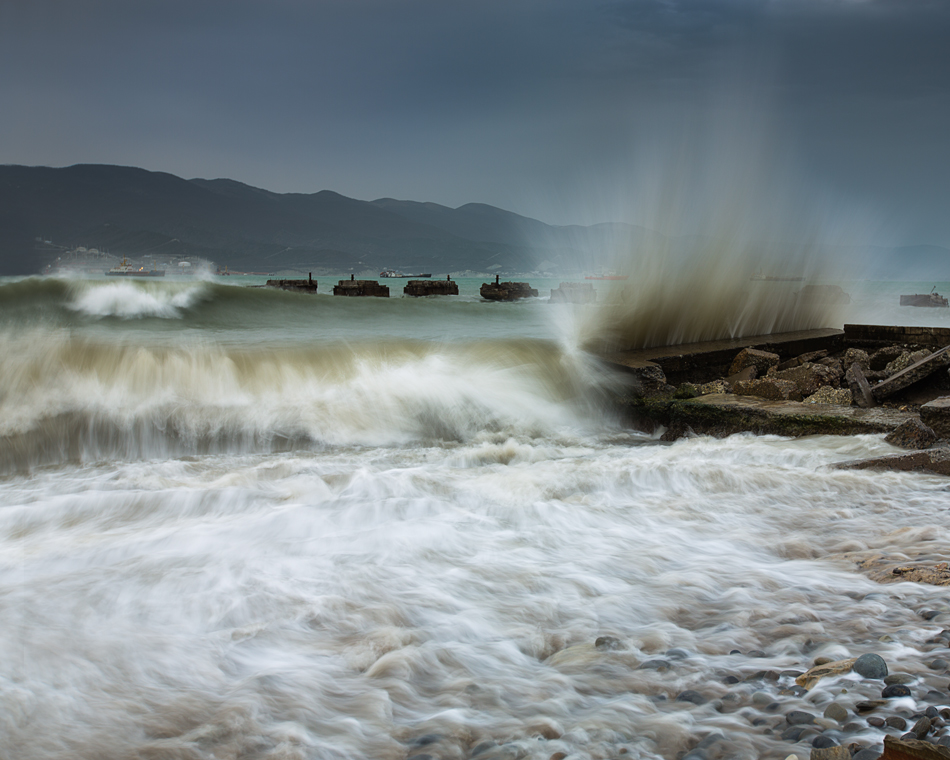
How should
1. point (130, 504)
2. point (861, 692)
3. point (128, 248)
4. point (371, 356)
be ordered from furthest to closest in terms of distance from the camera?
point (128, 248)
point (371, 356)
point (130, 504)
point (861, 692)

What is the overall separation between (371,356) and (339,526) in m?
4.34

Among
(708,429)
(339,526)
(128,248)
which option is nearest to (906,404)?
(708,429)

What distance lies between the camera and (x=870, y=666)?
180 cm

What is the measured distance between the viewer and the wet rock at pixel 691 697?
1.75m

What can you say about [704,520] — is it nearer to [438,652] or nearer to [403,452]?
[438,652]

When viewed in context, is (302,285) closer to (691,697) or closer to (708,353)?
(708,353)

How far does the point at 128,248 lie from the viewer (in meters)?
145

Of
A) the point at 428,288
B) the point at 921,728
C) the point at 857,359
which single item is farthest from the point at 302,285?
the point at 921,728

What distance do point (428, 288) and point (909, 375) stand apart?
44689mm

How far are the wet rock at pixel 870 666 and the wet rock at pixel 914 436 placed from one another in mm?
2672

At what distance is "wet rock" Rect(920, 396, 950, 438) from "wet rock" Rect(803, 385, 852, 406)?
3.24 feet

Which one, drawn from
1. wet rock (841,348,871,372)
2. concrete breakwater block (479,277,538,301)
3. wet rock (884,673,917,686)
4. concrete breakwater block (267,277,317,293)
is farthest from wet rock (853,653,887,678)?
concrete breakwater block (479,277,538,301)

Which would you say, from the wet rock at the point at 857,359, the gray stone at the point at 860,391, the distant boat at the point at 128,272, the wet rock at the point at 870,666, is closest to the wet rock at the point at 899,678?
the wet rock at the point at 870,666

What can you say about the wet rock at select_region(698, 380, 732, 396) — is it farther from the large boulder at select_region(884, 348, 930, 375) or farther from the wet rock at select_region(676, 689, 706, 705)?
the wet rock at select_region(676, 689, 706, 705)
